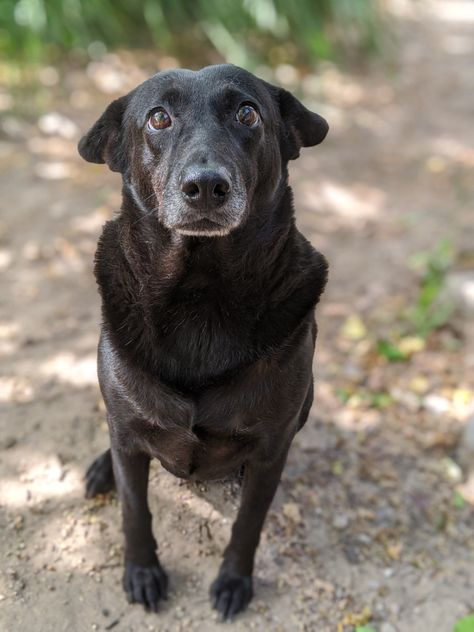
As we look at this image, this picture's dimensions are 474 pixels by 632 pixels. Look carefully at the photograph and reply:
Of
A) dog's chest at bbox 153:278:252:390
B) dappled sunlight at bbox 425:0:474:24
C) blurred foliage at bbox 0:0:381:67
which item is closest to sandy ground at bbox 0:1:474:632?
blurred foliage at bbox 0:0:381:67

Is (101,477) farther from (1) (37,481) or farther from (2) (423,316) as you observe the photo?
(2) (423,316)

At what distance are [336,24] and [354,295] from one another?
12.8 feet

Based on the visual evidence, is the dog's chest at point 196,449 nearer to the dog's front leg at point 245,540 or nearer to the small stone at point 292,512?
the dog's front leg at point 245,540

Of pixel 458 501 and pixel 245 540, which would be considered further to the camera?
pixel 458 501

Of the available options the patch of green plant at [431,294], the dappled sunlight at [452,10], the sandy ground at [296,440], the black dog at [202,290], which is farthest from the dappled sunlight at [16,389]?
the dappled sunlight at [452,10]

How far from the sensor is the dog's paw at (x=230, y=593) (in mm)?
2564

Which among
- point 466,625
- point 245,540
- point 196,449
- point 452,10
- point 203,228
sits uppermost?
point 203,228

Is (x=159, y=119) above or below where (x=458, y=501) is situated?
above

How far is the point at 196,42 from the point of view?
6.36 meters

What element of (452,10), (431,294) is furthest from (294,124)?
(452,10)

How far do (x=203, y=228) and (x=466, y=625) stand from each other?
1737 millimetres

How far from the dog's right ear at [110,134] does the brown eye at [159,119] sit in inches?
7.4

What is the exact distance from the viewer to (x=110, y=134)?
7.55 ft

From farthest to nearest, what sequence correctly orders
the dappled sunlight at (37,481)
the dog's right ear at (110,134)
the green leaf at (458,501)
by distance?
the green leaf at (458,501) → the dappled sunlight at (37,481) → the dog's right ear at (110,134)
